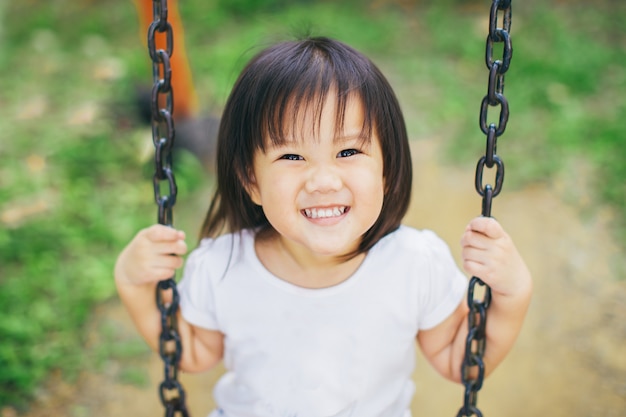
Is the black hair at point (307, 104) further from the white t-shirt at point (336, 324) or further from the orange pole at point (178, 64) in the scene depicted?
the orange pole at point (178, 64)

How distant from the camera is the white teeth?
1.52 meters

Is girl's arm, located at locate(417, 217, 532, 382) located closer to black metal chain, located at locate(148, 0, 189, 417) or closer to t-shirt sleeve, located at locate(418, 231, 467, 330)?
t-shirt sleeve, located at locate(418, 231, 467, 330)

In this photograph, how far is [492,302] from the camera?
1.73 m

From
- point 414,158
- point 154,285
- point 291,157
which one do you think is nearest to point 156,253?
point 154,285

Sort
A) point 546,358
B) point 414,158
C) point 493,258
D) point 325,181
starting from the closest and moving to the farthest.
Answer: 1. point 325,181
2. point 493,258
3. point 546,358
4. point 414,158

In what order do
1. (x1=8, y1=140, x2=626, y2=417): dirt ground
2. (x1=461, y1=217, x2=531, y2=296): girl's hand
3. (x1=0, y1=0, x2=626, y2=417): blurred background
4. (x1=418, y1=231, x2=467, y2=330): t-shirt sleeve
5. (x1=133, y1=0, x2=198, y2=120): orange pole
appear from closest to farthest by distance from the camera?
(x1=461, y1=217, x2=531, y2=296): girl's hand, (x1=418, y1=231, x2=467, y2=330): t-shirt sleeve, (x1=8, y1=140, x2=626, y2=417): dirt ground, (x1=0, y1=0, x2=626, y2=417): blurred background, (x1=133, y1=0, x2=198, y2=120): orange pole

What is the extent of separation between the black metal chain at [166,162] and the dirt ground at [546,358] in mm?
1223

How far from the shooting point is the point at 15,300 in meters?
3.34

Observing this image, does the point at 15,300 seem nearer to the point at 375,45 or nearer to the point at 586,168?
the point at 586,168

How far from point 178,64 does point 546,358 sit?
2.87 m

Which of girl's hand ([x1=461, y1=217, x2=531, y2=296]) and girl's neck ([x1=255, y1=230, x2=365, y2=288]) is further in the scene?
girl's neck ([x1=255, y1=230, x2=365, y2=288])

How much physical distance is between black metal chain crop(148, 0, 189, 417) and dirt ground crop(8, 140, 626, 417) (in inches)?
48.2

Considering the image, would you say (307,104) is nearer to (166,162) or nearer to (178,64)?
(166,162)

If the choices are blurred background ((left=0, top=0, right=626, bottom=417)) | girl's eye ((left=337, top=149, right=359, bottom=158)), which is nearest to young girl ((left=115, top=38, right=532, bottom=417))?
girl's eye ((left=337, top=149, right=359, bottom=158))
